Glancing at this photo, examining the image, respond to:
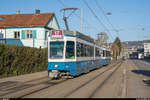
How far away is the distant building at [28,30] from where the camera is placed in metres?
30.8

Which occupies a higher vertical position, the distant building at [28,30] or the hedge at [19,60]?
the distant building at [28,30]

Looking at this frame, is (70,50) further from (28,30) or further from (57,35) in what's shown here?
(28,30)

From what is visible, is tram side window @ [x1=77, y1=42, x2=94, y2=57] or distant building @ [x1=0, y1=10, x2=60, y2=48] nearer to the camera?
tram side window @ [x1=77, y1=42, x2=94, y2=57]

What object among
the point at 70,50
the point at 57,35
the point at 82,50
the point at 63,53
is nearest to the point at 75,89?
the point at 63,53

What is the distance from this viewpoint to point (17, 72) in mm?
16438

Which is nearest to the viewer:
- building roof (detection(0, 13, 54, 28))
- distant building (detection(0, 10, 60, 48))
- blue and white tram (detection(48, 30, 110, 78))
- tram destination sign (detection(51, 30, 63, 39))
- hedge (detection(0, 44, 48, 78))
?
blue and white tram (detection(48, 30, 110, 78))

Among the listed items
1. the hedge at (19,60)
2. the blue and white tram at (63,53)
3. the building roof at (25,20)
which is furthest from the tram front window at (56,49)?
the building roof at (25,20)

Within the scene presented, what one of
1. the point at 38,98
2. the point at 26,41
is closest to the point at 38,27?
the point at 26,41

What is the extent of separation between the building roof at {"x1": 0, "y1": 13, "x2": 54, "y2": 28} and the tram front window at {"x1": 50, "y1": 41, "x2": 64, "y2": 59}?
18.2 meters

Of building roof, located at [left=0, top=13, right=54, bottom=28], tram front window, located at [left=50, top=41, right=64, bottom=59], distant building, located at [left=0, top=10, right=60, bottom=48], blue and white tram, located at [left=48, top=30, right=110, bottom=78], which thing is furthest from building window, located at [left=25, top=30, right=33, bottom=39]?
tram front window, located at [left=50, top=41, right=64, bottom=59]

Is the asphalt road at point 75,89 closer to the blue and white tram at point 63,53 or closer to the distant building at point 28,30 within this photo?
the blue and white tram at point 63,53

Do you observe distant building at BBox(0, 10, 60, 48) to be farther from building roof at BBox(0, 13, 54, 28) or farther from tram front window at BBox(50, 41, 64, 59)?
tram front window at BBox(50, 41, 64, 59)

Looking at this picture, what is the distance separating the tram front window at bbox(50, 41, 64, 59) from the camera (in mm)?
12906

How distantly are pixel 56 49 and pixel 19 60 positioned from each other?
16.5 feet
